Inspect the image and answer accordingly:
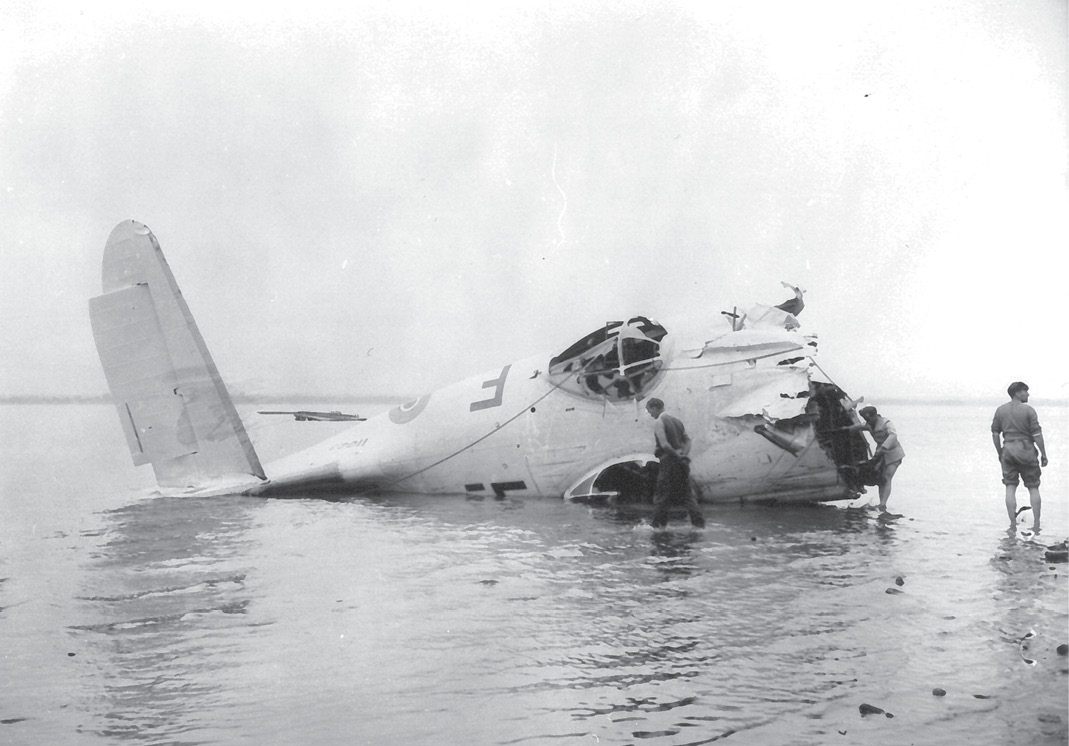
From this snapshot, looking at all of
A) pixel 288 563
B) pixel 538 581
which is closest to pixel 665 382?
pixel 538 581

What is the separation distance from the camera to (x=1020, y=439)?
332 inches

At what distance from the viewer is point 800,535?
29.4ft

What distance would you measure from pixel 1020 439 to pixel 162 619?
824cm

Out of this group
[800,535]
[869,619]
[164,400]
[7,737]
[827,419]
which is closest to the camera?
[7,737]

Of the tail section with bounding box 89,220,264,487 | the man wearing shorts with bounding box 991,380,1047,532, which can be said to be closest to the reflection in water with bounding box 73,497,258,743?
the tail section with bounding box 89,220,264,487

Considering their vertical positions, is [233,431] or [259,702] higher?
[233,431]

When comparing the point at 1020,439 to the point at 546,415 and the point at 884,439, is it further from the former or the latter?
the point at 546,415

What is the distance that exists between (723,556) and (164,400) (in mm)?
8436

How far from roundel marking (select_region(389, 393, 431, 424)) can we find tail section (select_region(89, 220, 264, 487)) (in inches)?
100

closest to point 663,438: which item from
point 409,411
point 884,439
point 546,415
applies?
point 546,415

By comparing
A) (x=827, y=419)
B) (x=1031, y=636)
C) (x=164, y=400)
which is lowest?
(x=1031, y=636)

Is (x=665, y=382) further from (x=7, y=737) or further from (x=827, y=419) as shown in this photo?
(x=7, y=737)

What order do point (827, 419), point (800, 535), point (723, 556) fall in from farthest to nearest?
point (827, 419) < point (800, 535) < point (723, 556)

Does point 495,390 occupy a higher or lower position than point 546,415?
higher
